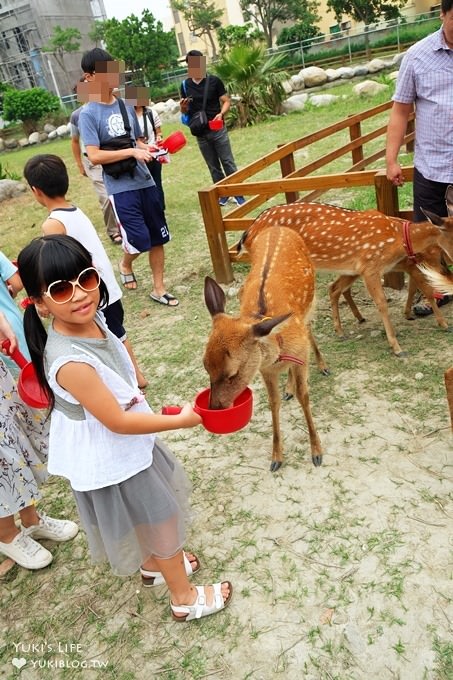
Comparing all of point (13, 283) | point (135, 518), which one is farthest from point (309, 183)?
point (135, 518)

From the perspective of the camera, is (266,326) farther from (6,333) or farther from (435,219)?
(435,219)

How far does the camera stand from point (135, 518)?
6.72ft

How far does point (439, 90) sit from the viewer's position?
338 centimetres

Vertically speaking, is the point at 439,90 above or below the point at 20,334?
above

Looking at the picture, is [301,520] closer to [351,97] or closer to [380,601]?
[380,601]

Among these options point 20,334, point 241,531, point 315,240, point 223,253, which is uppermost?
point 20,334

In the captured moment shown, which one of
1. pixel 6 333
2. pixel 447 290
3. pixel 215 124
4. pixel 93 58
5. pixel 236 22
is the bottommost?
pixel 447 290

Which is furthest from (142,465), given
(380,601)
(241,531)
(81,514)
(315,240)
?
(315,240)

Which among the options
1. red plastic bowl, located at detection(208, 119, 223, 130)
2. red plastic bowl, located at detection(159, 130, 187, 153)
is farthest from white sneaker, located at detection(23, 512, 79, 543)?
red plastic bowl, located at detection(208, 119, 223, 130)

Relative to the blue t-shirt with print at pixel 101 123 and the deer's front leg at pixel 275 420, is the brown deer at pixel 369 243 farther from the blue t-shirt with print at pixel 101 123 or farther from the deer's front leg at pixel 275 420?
the blue t-shirt with print at pixel 101 123

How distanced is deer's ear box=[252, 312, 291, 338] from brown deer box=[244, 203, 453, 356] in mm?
1691

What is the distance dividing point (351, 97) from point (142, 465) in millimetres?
15577

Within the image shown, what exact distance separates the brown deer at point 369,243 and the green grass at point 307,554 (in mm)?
434

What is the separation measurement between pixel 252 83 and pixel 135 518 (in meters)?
15.6
